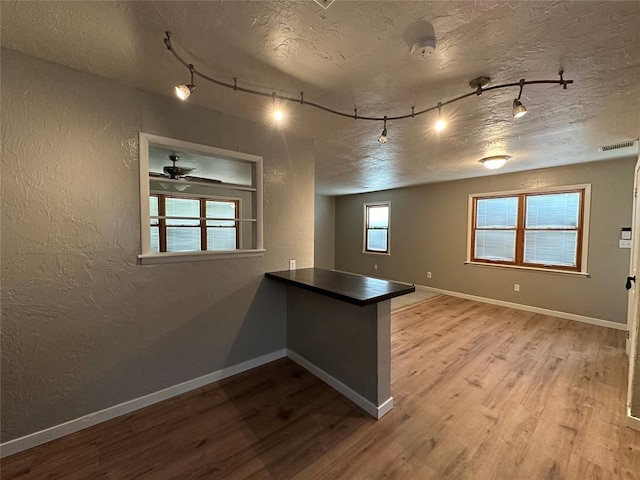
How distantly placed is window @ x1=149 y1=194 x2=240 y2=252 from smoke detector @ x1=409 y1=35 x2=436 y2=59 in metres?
3.83

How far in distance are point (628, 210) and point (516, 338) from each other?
2297 mm

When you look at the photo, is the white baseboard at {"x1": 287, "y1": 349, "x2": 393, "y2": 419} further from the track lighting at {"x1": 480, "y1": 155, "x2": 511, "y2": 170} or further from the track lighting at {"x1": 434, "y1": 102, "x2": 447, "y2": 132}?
the track lighting at {"x1": 480, "y1": 155, "x2": 511, "y2": 170}

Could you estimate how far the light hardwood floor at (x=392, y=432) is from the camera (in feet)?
5.08

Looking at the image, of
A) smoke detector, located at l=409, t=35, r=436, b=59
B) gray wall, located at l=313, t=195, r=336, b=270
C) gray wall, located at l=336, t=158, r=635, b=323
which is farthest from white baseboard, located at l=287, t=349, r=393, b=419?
gray wall, located at l=313, t=195, r=336, b=270

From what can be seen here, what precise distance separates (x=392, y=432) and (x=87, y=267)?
229 centimetres

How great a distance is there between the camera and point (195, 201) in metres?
5.34

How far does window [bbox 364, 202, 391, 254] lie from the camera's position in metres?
6.84

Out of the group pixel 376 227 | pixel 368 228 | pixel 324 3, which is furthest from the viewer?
pixel 368 228

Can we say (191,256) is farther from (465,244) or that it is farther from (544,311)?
(544,311)

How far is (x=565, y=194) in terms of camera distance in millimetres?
4145

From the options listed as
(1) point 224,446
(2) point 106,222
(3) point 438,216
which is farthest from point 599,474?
(3) point 438,216

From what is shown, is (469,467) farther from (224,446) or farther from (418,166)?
(418,166)

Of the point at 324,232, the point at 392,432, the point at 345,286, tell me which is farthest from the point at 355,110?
the point at 324,232

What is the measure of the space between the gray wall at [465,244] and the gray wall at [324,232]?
0.26 metres
